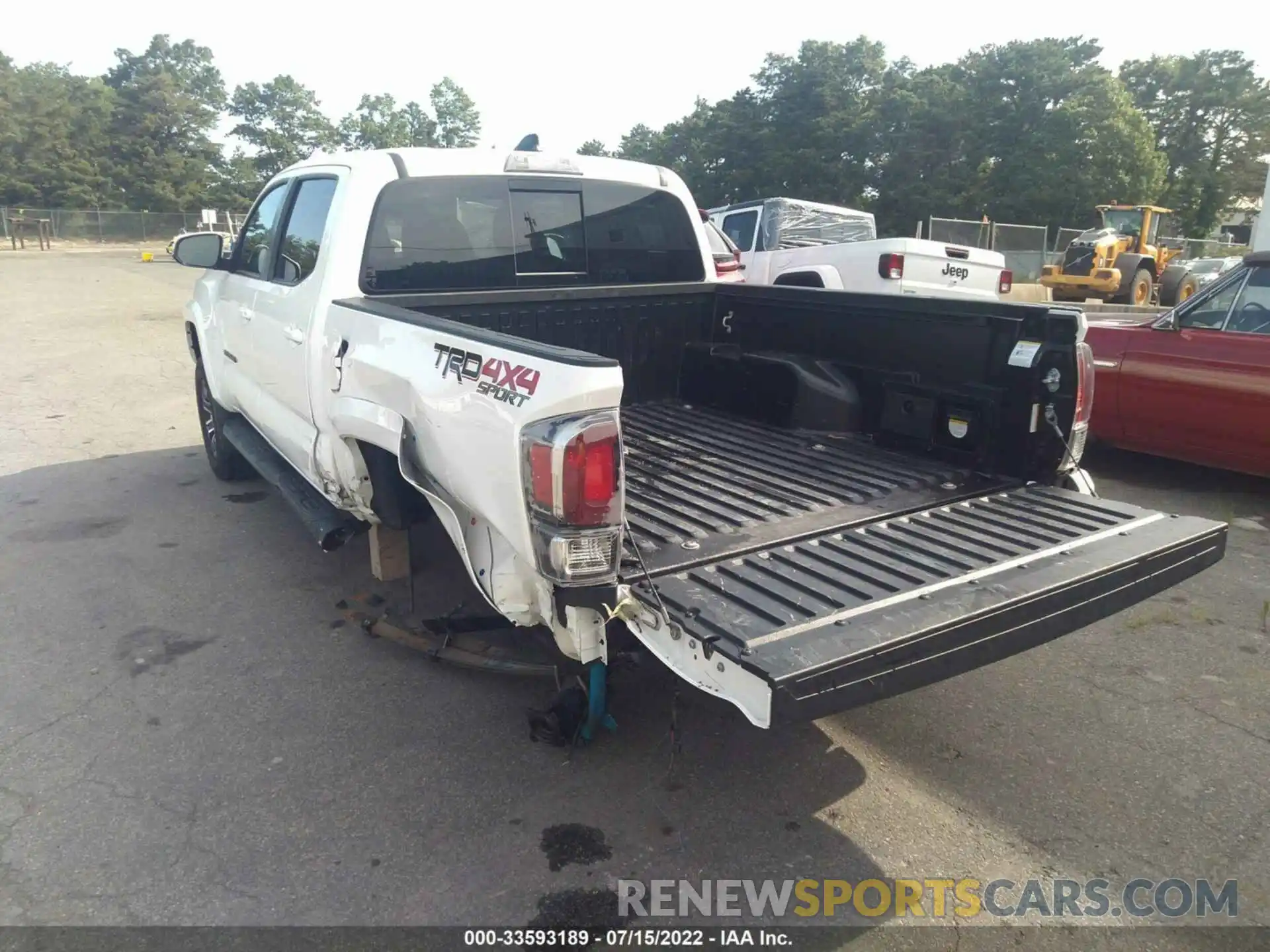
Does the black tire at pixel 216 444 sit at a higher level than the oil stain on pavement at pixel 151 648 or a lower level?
higher

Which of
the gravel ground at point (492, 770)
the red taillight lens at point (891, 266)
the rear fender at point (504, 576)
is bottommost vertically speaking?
the gravel ground at point (492, 770)

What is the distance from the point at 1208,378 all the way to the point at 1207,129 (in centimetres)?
6320

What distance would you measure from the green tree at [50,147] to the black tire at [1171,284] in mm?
73289

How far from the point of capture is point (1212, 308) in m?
6.23

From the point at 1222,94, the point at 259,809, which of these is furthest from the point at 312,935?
the point at 1222,94

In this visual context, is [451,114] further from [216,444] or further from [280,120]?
[216,444]

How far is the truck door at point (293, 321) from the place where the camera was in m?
4.04

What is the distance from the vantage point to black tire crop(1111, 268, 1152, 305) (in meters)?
22.6

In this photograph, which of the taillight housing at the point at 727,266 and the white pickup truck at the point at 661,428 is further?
the taillight housing at the point at 727,266

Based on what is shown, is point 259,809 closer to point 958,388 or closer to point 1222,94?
point 958,388

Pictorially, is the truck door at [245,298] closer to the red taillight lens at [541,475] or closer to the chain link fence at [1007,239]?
the red taillight lens at [541,475]

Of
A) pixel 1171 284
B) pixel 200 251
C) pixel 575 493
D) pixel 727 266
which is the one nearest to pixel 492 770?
pixel 575 493

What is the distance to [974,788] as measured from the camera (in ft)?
10.1

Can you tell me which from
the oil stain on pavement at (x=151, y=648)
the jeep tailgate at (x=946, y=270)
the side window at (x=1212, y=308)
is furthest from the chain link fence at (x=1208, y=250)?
the oil stain on pavement at (x=151, y=648)
